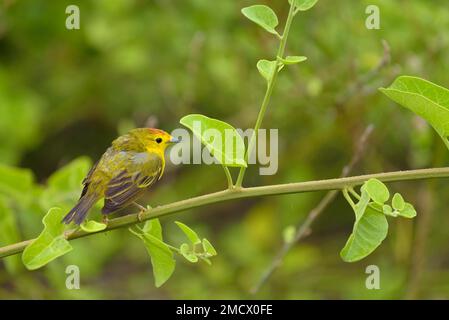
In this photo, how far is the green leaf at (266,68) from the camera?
58.8 inches

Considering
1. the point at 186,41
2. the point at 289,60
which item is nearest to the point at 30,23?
the point at 186,41

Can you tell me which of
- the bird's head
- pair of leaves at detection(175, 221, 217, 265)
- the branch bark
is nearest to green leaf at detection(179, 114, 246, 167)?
the branch bark

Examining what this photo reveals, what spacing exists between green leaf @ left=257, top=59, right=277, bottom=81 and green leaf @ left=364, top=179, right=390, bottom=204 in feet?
0.92

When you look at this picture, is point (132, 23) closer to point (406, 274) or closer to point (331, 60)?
point (331, 60)

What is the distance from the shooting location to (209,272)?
3.73 meters

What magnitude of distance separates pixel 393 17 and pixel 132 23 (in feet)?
4.71

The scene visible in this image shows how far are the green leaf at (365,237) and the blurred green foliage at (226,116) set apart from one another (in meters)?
1.43

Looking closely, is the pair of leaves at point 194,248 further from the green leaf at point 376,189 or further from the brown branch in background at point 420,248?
the brown branch in background at point 420,248

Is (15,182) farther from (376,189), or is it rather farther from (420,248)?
(420,248)

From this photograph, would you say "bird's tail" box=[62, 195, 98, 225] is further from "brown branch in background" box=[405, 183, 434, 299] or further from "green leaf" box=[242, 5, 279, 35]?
"brown branch in background" box=[405, 183, 434, 299]

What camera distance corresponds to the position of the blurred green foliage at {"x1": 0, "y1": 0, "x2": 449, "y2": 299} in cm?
323

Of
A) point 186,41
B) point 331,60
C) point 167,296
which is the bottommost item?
point 167,296

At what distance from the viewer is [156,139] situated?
2.14 m

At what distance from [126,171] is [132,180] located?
0.05 metres
